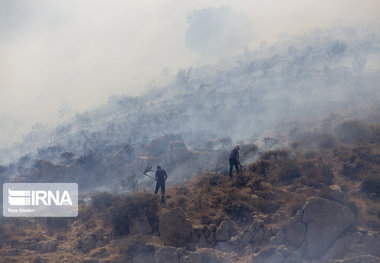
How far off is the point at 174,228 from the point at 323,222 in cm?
421

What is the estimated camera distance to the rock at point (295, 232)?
8062 millimetres

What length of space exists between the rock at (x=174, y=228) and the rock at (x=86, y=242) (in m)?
2.45

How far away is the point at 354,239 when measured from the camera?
25.2ft

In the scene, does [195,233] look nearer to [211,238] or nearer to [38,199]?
[211,238]

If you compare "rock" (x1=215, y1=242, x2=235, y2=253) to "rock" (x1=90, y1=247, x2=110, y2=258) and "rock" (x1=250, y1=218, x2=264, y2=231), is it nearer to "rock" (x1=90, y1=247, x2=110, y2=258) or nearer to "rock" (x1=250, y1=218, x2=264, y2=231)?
"rock" (x1=250, y1=218, x2=264, y2=231)

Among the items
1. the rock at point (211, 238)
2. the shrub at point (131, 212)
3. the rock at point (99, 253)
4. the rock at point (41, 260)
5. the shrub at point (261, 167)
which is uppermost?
the shrub at point (261, 167)

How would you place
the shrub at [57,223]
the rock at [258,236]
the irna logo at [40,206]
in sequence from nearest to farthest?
the rock at [258,236]
the shrub at [57,223]
the irna logo at [40,206]

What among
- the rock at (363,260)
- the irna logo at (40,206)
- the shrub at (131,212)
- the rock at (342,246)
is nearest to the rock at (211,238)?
the shrub at (131,212)

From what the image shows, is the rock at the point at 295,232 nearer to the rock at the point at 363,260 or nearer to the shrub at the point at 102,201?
the rock at the point at 363,260

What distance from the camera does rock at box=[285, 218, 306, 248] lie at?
806cm

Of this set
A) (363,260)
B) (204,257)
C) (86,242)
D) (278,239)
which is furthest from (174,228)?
(363,260)

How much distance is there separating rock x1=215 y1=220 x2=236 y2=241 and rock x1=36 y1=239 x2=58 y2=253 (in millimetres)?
5661

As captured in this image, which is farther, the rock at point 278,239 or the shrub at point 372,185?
the shrub at point 372,185

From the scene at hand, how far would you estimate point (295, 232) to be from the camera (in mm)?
8188
